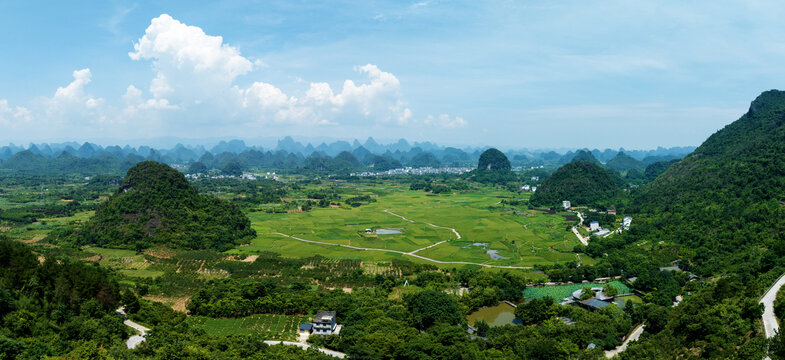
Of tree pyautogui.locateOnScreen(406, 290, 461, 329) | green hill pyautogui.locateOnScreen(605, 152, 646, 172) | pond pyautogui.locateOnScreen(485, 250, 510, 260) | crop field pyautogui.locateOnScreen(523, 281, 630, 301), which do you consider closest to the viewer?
tree pyautogui.locateOnScreen(406, 290, 461, 329)

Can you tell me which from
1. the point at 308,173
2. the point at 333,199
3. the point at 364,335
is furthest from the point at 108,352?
the point at 308,173

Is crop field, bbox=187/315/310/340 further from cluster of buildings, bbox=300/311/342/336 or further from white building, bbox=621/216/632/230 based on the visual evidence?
white building, bbox=621/216/632/230

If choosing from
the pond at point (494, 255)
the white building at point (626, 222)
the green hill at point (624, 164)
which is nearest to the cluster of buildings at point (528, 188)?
the white building at point (626, 222)

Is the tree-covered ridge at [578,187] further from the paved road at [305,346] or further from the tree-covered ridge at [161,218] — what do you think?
the paved road at [305,346]

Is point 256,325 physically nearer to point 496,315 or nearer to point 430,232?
point 496,315

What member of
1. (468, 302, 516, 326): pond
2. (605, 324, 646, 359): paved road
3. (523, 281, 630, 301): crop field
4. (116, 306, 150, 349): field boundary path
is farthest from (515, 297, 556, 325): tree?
(116, 306, 150, 349): field boundary path

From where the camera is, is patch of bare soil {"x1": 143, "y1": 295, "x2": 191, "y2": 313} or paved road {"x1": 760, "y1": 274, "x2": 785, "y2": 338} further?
patch of bare soil {"x1": 143, "y1": 295, "x2": 191, "y2": 313}

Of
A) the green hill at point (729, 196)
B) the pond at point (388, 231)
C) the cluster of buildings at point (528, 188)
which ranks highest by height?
the green hill at point (729, 196)
